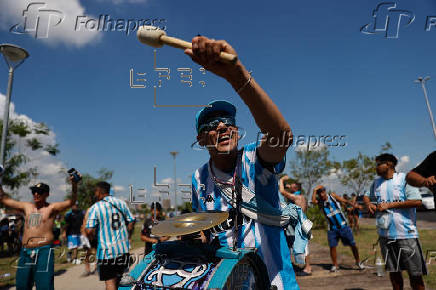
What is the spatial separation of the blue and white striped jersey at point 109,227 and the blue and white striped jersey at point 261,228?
14.1 ft

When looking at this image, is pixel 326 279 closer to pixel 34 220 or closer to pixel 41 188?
pixel 34 220

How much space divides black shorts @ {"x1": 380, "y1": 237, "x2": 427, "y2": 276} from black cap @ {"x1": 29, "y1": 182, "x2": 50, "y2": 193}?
6.10m

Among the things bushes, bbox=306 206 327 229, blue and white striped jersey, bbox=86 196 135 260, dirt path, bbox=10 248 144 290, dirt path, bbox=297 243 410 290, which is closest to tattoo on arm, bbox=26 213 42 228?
blue and white striped jersey, bbox=86 196 135 260

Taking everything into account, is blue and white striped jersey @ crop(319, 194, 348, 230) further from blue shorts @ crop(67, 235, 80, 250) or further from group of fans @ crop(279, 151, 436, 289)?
blue shorts @ crop(67, 235, 80, 250)

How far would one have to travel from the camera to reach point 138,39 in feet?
4.53

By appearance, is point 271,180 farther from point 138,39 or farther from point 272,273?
point 138,39

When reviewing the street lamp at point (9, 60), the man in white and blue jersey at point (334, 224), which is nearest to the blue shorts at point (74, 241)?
the street lamp at point (9, 60)

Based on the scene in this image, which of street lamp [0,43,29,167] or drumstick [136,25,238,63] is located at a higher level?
street lamp [0,43,29,167]

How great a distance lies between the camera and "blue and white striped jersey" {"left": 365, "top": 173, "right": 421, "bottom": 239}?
4.25m

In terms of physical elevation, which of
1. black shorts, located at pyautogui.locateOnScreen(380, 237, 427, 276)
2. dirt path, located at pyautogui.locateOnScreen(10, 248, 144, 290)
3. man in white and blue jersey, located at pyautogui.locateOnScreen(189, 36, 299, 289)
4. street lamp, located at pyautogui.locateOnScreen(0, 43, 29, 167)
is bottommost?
dirt path, located at pyautogui.locateOnScreen(10, 248, 144, 290)

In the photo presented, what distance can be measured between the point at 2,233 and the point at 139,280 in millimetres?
14730

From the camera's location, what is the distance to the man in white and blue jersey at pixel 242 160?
4.10 feet

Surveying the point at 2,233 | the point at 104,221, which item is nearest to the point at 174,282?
the point at 104,221

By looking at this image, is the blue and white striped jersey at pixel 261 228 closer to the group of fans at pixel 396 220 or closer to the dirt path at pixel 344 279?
the group of fans at pixel 396 220
